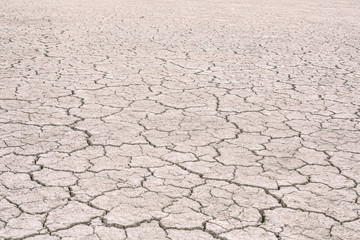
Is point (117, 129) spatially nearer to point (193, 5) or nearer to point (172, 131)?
point (172, 131)

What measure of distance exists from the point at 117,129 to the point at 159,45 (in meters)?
3.76

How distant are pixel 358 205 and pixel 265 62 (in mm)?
3894

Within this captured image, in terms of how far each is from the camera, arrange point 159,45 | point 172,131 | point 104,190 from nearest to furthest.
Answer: point 104,190
point 172,131
point 159,45

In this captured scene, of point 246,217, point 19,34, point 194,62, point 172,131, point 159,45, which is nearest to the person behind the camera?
point 246,217

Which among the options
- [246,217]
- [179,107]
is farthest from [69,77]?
[246,217]

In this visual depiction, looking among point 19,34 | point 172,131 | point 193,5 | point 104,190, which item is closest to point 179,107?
point 172,131

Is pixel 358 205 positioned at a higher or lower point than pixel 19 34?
higher

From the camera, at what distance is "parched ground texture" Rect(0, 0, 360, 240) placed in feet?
8.70

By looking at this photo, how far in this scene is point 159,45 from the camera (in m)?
7.53

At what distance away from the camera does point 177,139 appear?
12.3 feet

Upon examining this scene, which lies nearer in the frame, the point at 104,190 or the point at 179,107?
the point at 104,190

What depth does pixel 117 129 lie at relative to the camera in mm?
3930

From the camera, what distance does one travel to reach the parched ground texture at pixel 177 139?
2.65 metres

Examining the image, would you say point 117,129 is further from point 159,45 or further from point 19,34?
point 19,34
